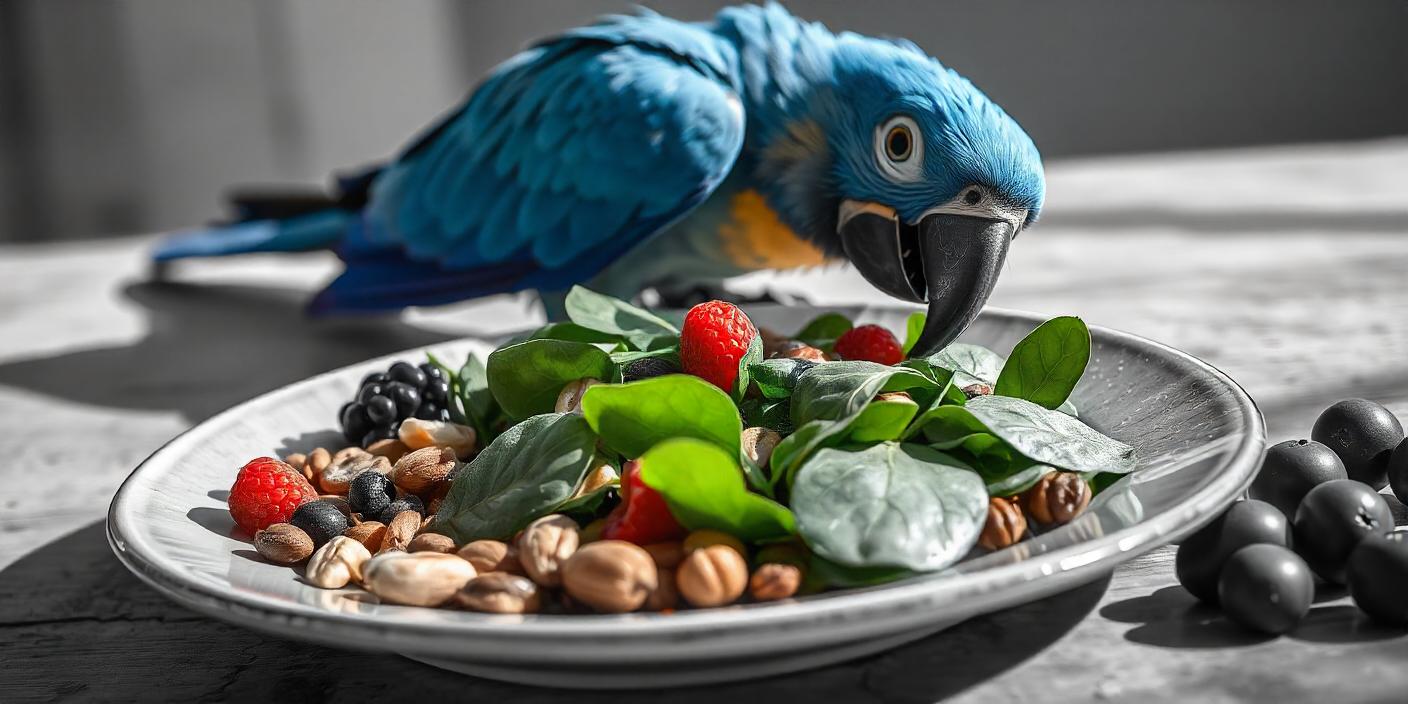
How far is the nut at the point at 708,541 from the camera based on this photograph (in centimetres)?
53

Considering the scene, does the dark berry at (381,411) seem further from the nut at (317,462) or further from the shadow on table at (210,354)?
the shadow on table at (210,354)

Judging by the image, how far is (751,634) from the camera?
436mm

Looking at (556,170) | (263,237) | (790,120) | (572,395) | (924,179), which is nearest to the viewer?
(572,395)

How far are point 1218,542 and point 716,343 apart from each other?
0.95ft

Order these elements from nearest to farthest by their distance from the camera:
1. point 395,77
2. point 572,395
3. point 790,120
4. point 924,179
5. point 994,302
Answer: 1. point 572,395
2. point 924,179
3. point 790,120
4. point 994,302
5. point 395,77

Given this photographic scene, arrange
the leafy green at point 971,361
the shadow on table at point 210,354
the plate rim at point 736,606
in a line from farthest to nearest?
the shadow on table at point 210,354 < the leafy green at point 971,361 < the plate rim at point 736,606

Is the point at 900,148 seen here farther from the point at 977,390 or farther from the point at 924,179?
the point at 977,390

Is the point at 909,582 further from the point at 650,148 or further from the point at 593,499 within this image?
the point at 650,148

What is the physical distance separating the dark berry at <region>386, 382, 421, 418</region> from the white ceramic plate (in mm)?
108

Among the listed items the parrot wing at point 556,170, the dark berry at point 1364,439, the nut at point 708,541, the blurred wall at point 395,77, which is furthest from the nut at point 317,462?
the blurred wall at point 395,77

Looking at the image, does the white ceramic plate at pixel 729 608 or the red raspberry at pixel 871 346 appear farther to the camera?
the red raspberry at pixel 871 346

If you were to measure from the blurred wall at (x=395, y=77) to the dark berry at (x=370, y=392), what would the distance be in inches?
111

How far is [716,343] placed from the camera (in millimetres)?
686

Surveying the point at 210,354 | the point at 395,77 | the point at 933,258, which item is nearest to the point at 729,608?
the point at 933,258
